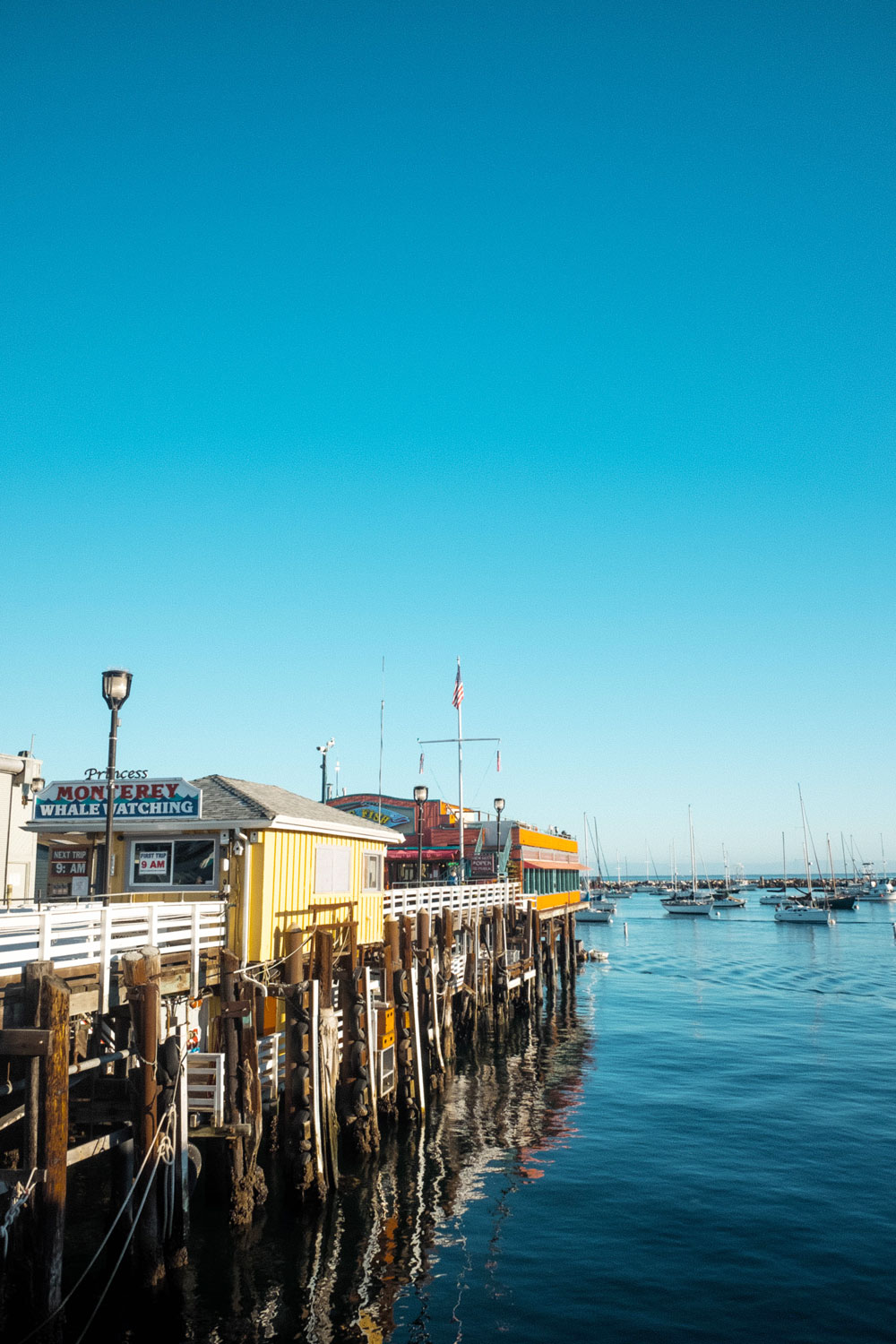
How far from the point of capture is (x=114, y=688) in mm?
17078

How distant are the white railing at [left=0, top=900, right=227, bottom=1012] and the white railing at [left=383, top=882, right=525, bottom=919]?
6.40 m

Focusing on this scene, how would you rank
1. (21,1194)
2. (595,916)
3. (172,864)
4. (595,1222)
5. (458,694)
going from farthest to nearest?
(595,916) < (458,694) < (172,864) < (595,1222) < (21,1194)

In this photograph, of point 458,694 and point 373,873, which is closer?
point 373,873

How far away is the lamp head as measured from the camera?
17047 mm

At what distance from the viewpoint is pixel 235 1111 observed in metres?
14.9

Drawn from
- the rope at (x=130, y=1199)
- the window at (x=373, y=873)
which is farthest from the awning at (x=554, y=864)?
the rope at (x=130, y=1199)

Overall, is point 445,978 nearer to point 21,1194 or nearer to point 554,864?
point 21,1194

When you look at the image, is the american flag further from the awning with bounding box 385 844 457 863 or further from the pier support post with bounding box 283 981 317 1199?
the pier support post with bounding box 283 981 317 1199

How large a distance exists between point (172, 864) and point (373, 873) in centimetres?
679

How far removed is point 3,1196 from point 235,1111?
3.92m

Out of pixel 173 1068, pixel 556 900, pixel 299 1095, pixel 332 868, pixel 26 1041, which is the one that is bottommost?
pixel 299 1095

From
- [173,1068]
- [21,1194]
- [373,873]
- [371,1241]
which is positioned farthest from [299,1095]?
[373,873]

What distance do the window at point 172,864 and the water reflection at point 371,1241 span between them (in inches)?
226

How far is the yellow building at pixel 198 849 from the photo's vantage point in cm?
1867
